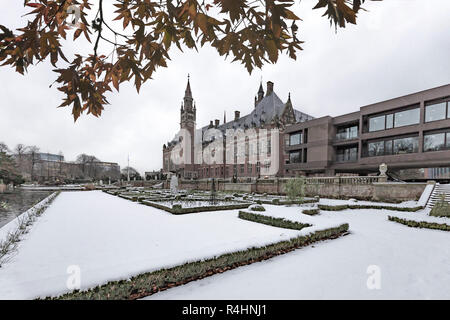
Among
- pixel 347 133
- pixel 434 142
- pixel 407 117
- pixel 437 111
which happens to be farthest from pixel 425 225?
pixel 347 133

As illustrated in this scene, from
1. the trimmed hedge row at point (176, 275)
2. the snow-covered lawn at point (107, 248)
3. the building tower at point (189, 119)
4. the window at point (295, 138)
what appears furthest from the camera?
the building tower at point (189, 119)

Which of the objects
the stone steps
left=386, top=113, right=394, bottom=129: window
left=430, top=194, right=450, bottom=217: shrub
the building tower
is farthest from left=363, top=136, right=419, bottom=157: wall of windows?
the building tower

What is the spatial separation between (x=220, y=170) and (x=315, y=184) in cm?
3466

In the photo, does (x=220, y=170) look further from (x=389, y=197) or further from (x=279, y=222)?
(x=279, y=222)

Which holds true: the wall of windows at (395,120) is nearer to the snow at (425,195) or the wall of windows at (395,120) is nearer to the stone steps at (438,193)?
Result: the stone steps at (438,193)

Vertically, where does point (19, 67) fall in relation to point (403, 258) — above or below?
above

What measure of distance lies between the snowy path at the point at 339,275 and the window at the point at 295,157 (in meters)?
30.0

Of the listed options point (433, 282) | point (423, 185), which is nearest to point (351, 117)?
point (423, 185)

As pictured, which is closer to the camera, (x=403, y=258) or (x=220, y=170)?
(x=403, y=258)

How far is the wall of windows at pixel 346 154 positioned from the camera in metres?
28.9

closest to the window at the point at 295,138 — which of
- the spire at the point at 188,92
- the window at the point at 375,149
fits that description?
the window at the point at 375,149

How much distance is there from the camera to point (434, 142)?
2112cm

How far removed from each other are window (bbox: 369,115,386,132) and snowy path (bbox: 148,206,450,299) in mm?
24207
